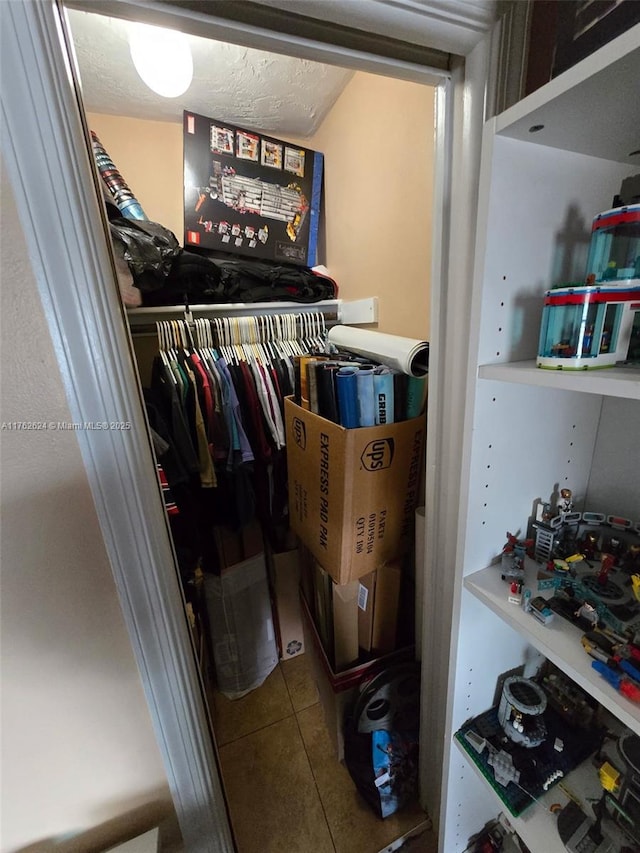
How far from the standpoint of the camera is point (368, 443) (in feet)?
3.04

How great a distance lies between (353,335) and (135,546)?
96 cm

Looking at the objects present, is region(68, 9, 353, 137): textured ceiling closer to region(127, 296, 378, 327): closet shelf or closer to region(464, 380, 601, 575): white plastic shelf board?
region(127, 296, 378, 327): closet shelf

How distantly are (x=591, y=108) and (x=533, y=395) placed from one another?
0.37 m

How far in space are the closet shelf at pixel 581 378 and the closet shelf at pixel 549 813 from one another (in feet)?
2.30

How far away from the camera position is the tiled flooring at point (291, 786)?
1054 millimetres

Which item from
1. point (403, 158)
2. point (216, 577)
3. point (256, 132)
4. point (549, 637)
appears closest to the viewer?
point (549, 637)

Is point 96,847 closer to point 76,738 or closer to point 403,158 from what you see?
point 76,738

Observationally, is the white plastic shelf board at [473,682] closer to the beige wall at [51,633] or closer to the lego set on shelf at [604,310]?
the lego set on shelf at [604,310]

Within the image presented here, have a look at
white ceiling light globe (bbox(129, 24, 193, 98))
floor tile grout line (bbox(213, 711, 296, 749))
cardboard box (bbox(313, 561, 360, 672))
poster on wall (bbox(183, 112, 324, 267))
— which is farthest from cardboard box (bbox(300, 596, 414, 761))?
white ceiling light globe (bbox(129, 24, 193, 98))

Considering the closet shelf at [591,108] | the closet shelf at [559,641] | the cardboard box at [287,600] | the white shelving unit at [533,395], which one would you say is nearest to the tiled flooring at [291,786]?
the cardboard box at [287,600]

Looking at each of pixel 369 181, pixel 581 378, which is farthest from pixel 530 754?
pixel 369 181

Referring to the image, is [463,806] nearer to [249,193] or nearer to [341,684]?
[341,684]

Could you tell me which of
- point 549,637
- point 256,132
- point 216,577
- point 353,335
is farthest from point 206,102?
point 549,637

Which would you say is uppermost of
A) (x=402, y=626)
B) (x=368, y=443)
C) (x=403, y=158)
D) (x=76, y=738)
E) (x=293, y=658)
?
(x=403, y=158)
